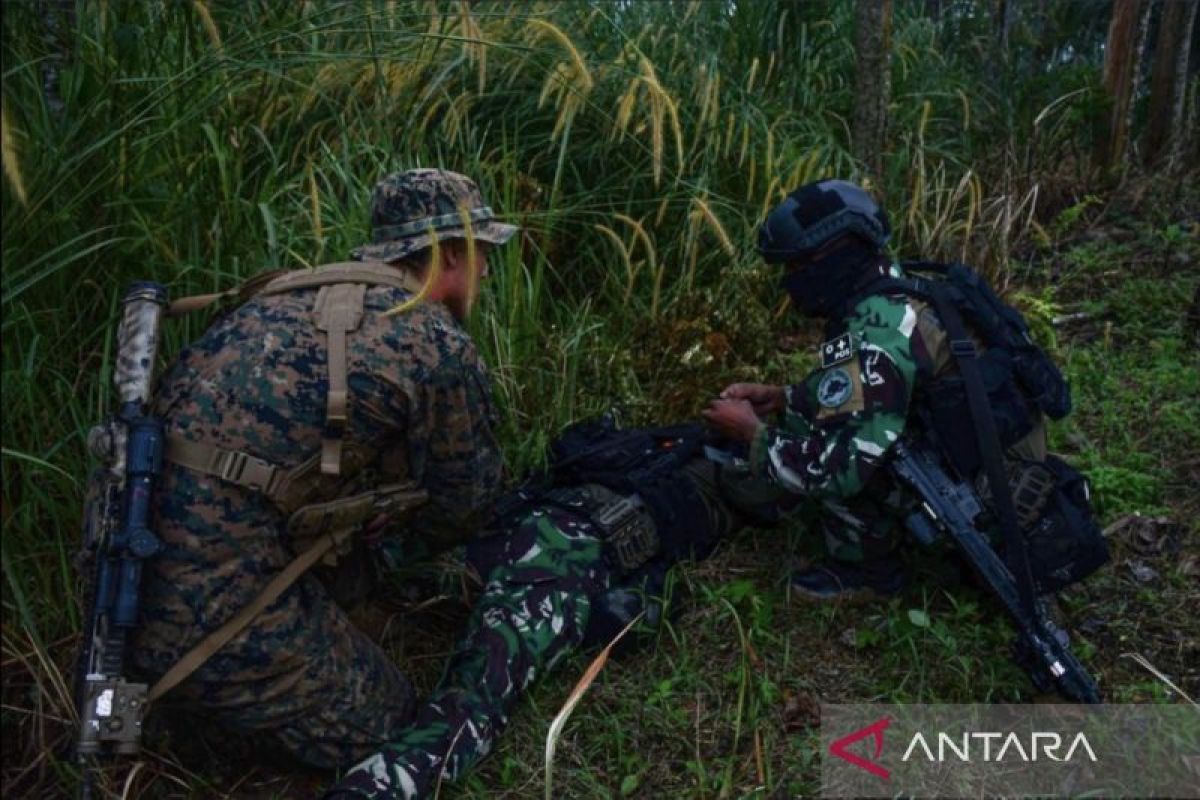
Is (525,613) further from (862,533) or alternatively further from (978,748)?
(978,748)

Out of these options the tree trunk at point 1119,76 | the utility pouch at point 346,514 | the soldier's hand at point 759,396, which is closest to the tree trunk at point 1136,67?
the tree trunk at point 1119,76

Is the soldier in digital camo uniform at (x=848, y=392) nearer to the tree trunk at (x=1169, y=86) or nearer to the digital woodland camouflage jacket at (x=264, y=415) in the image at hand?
the digital woodland camouflage jacket at (x=264, y=415)

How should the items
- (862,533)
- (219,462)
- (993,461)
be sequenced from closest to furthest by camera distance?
(219,462), (993,461), (862,533)

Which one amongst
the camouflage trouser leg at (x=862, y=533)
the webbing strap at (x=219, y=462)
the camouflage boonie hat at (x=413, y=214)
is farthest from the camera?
the camouflage trouser leg at (x=862, y=533)

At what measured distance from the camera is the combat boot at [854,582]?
347cm

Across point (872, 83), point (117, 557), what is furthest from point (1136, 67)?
Result: point (117, 557)

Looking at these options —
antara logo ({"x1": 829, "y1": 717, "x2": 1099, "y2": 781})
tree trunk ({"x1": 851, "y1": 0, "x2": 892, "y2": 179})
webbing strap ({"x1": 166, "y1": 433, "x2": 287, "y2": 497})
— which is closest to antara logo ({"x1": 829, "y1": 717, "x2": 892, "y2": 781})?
antara logo ({"x1": 829, "y1": 717, "x2": 1099, "y2": 781})

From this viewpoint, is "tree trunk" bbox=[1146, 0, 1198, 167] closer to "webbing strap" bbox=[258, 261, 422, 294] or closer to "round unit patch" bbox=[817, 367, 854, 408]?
"round unit patch" bbox=[817, 367, 854, 408]

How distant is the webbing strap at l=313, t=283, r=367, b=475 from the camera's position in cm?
274

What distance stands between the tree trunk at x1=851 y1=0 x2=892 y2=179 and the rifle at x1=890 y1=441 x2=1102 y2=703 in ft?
7.80

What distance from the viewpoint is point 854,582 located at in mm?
3492

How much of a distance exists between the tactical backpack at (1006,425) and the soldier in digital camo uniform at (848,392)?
4cm

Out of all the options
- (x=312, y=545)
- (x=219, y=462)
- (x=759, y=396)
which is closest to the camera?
(x=219, y=462)

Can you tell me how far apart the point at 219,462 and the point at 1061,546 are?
6.97 feet
